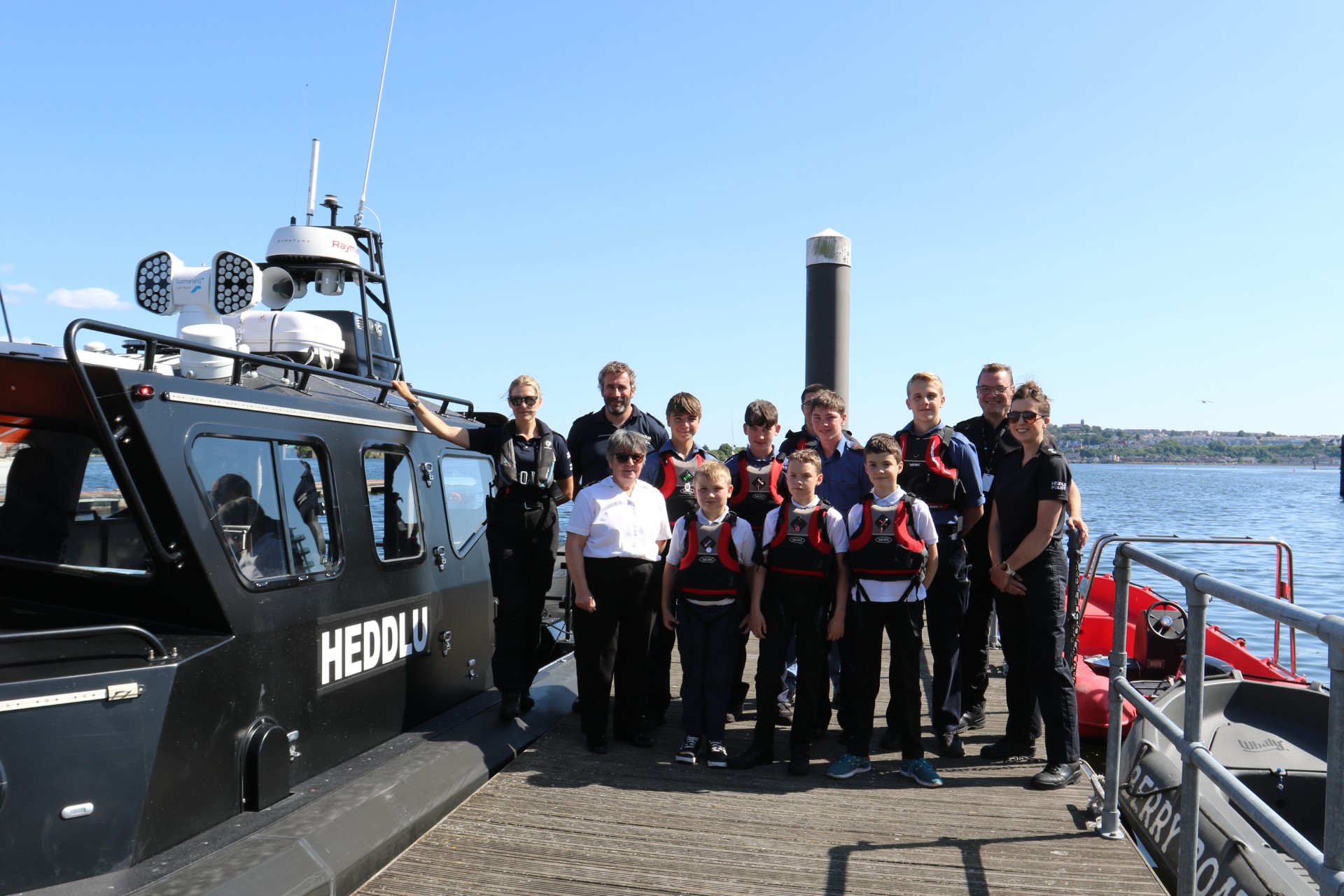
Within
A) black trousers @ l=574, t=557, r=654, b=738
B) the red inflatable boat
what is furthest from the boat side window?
the red inflatable boat

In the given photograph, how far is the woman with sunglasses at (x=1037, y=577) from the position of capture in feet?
16.0

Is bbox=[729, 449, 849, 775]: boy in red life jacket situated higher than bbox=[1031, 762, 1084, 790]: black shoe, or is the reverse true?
bbox=[729, 449, 849, 775]: boy in red life jacket

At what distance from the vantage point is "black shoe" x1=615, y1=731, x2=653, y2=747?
555 centimetres

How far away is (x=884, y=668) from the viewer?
7664 mm

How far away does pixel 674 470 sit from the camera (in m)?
5.79

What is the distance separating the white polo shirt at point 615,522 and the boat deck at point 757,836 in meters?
1.18

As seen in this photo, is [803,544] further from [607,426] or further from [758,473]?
[607,426]

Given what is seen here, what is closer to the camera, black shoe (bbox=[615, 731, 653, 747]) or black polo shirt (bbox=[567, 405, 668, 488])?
black shoe (bbox=[615, 731, 653, 747])

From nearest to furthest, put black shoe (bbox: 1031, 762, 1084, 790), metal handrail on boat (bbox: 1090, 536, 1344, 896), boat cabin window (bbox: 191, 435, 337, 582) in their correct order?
metal handrail on boat (bbox: 1090, 536, 1344, 896) → boat cabin window (bbox: 191, 435, 337, 582) → black shoe (bbox: 1031, 762, 1084, 790)

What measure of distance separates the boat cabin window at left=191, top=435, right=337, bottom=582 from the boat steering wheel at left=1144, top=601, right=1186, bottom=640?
6.11 meters

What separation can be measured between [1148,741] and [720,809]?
2.34 m

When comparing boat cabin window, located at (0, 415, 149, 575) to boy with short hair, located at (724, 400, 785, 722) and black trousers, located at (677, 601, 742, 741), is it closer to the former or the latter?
black trousers, located at (677, 601, 742, 741)

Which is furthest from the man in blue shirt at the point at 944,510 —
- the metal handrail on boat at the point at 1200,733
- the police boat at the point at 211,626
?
the police boat at the point at 211,626

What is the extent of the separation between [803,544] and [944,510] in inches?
36.4
